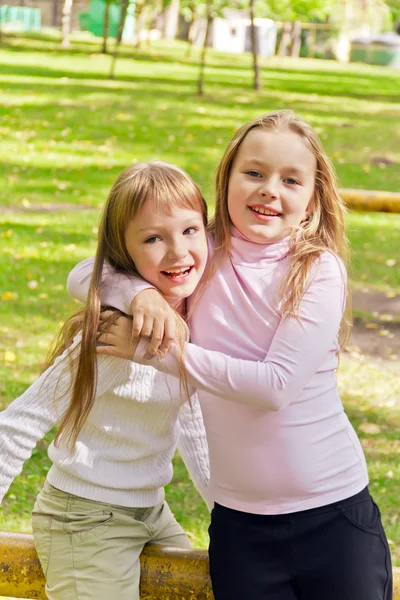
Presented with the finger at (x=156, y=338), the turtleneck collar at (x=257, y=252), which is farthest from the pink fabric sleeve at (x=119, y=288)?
the turtleneck collar at (x=257, y=252)

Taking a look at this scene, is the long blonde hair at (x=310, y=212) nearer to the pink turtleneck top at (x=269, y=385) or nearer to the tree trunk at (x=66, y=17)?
the pink turtleneck top at (x=269, y=385)

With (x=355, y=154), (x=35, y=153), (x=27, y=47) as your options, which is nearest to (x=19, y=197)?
(x=35, y=153)

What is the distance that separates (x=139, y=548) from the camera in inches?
82.5

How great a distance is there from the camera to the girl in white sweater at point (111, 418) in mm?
2008

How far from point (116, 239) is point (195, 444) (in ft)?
1.79

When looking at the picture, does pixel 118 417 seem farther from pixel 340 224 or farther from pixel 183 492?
pixel 183 492

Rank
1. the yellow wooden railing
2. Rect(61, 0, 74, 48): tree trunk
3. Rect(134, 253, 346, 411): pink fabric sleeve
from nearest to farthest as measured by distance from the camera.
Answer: Rect(134, 253, 346, 411): pink fabric sleeve → the yellow wooden railing → Rect(61, 0, 74, 48): tree trunk

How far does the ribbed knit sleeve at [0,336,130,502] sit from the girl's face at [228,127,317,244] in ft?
1.37

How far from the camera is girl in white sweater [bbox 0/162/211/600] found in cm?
201

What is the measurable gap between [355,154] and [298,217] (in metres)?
11.1

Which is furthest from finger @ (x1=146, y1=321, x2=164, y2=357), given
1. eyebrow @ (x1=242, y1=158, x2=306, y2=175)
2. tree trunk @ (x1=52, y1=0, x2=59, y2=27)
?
tree trunk @ (x1=52, y1=0, x2=59, y2=27)

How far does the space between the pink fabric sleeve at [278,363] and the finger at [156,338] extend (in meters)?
0.02

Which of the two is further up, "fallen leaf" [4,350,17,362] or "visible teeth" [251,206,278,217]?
"visible teeth" [251,206,278,217]

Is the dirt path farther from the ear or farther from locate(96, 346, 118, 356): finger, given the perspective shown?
locate(96, 346, 118, 356): finger
